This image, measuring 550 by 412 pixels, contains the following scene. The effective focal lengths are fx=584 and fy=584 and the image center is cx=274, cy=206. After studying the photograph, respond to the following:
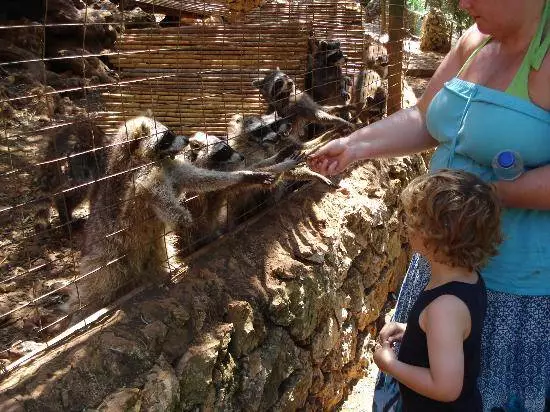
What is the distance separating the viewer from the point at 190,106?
518cm

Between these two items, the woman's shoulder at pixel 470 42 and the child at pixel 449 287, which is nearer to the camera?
the child at pixel 449 287

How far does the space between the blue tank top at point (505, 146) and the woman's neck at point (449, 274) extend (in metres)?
0.14

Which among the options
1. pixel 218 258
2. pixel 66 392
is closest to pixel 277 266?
pixel 218 258

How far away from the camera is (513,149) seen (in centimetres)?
168

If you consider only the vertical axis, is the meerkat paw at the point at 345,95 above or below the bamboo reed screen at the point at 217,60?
below

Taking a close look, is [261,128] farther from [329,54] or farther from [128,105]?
[329,54]

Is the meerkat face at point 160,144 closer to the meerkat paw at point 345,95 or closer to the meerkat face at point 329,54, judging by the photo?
the meerkat face at point 329,54

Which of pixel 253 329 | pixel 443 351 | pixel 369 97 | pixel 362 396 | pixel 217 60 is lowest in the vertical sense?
pixel 362 396

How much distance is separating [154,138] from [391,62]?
3554 mm

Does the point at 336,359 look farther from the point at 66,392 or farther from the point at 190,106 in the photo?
the point at 190,106

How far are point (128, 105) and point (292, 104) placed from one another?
1.41m

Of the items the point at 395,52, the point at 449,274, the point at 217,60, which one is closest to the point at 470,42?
the point at 449,274

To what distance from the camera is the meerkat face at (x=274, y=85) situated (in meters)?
5.01

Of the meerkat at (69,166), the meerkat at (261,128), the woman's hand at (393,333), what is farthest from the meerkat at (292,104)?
the woman's hand at (393,333)
